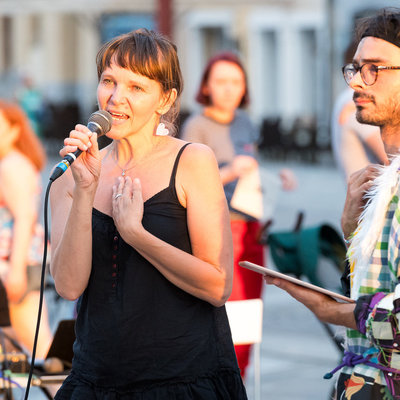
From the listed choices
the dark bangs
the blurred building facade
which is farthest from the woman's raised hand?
the blurred building facade

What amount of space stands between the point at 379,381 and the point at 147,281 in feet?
2.34

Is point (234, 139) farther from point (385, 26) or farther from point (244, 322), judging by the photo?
point (385, 26)

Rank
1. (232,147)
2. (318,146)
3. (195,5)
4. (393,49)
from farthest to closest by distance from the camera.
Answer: (318,146) → (195,5) → (232,147) → (393,49)

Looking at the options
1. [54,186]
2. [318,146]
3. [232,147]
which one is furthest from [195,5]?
[54,186]

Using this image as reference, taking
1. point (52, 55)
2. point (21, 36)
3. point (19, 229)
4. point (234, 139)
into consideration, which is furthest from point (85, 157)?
point (21, 36)

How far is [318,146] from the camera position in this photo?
24.3 metres

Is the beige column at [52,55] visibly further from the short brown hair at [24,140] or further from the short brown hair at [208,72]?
the short brown hair at [24,140]

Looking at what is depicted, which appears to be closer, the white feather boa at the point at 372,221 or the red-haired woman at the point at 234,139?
the white feather boa at the point at 372,221

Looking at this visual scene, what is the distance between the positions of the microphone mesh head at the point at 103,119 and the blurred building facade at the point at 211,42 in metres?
11.4

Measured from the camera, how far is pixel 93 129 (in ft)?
9.50

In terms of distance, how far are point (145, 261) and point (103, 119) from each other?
0.42m

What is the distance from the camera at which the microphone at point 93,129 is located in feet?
9.24

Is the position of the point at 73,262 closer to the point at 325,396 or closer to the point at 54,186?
the point at 54,186

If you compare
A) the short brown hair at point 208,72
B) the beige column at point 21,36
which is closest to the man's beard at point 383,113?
the short brown hair at point 208,72
